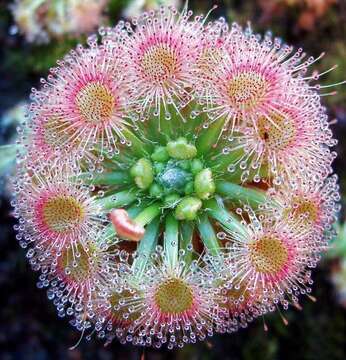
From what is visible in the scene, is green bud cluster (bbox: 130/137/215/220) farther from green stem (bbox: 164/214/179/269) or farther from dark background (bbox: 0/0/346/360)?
dark background (bbox: 0/0/346/360)


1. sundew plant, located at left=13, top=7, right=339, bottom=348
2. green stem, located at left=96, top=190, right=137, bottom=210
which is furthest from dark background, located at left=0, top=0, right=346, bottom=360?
green stem, located at left=96, top=190, right=137, bottom=210

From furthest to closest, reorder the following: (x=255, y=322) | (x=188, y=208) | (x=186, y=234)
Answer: (x=255, y=322) < (x=186, y=234) < (x=188, y=208)

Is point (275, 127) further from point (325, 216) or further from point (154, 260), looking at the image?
point (154, 260)

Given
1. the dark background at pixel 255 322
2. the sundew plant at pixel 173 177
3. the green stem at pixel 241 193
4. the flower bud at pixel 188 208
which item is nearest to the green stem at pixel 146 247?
the sundew plant at pixel 173 177

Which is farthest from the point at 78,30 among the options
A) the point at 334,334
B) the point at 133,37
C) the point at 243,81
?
the point at 334,334

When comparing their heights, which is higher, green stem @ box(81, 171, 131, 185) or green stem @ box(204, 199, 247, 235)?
green stem @ box(204, 199, 247, 235)

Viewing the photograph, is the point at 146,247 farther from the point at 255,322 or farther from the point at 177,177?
the point at 255,322

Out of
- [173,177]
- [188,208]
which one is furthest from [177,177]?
[188,208]
